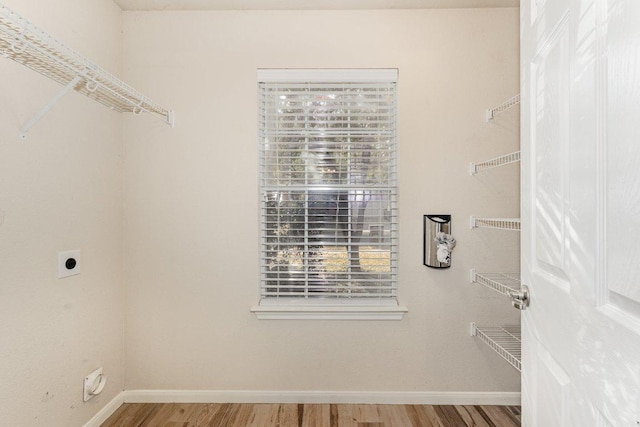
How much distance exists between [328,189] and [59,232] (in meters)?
1.38

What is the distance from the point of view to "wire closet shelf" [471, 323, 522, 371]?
65.3 inches

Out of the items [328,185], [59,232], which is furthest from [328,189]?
[59,232]

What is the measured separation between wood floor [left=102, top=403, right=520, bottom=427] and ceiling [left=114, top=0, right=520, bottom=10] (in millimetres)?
2368

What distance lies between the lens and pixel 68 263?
5.22ft

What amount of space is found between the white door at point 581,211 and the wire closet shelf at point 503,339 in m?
0.75

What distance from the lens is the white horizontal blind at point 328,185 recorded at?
203 centimetres

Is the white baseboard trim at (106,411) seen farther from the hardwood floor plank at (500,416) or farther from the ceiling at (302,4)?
the ceiling at (302,4)

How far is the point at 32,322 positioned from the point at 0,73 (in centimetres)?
101

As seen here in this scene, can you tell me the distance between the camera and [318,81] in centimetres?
202

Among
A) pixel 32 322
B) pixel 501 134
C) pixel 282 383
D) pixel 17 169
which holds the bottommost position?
pixel 282 383

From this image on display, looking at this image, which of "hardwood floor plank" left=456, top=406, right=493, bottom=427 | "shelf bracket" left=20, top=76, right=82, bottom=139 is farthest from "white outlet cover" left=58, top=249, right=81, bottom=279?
"hardwood floor plank" left=456, top=406, right=493, bottom=427

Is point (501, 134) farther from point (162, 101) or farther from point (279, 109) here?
point (162, 101)

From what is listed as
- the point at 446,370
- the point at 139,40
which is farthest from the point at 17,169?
the point at 446,370

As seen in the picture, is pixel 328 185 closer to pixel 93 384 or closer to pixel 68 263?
pixel 68 263
